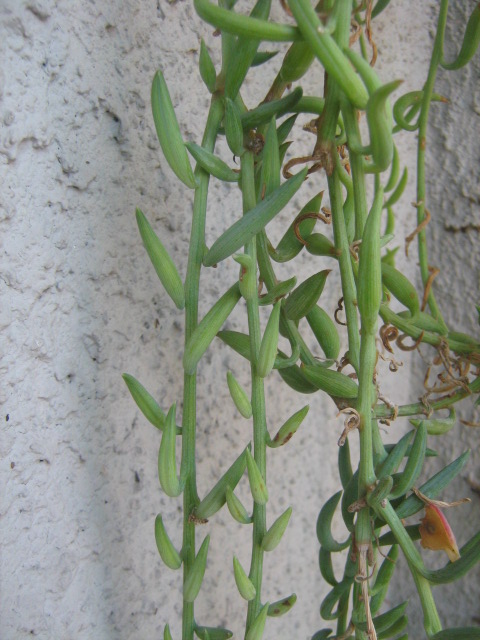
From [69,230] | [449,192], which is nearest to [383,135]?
[69,230]

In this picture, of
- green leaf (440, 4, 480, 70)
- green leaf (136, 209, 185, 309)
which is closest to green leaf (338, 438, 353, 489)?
green leaf (136, 209, 185, 309)

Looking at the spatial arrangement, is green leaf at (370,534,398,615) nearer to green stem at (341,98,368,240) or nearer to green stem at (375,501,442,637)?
green stem at (375,501,442,637)

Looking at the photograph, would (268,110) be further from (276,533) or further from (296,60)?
(276,533)

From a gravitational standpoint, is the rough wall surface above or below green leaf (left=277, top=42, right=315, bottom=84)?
below

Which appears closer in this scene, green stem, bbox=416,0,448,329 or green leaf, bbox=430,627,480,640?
green leaf, bbox=430,627,480,640

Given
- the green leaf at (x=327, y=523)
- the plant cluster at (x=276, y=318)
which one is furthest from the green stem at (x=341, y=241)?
the green leaf at (x=327, y=523)

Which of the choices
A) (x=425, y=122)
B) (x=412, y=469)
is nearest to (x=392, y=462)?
(x=412, y=469)
